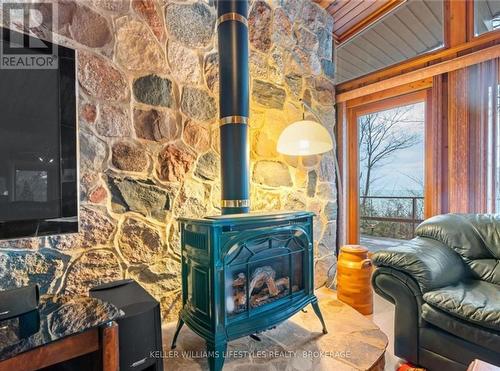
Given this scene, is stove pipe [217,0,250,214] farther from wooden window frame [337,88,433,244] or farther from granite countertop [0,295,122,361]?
wooden window frame [337,88,433,244]

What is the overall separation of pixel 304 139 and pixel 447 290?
1340mm

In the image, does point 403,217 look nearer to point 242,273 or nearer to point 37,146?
point 242,273

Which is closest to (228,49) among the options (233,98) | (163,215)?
(233,98)

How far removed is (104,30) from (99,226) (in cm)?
115

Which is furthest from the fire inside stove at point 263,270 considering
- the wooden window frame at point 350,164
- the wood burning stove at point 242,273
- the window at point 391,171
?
the window at point 391,171

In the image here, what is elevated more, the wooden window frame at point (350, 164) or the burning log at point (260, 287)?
the wooden window frame at point (350, 164)

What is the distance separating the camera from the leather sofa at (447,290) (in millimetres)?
1334

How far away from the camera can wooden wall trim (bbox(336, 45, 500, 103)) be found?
6.66 feet

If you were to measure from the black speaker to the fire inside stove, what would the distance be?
36cm

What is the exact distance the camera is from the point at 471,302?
54.2 inches

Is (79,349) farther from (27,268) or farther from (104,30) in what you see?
(104,30)

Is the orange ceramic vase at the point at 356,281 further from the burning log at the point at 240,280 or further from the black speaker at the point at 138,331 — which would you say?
the black speaker at the point at 138,331

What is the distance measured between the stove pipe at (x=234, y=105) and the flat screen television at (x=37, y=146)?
2.65 feet
